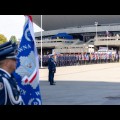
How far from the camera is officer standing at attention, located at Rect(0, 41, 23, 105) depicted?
262 cm

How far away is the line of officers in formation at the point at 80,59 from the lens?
36662mm

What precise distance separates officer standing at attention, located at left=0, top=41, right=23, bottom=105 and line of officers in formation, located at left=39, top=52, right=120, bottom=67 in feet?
98.4

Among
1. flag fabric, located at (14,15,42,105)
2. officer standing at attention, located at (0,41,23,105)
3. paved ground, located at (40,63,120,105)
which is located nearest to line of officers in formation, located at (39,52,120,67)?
paved ground, located at (40,63,120,105)

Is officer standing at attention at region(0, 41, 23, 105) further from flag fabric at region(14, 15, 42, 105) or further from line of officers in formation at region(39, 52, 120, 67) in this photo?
line of officers in formation at region(39, 52, 120, 67)

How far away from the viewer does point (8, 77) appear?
2.66 m

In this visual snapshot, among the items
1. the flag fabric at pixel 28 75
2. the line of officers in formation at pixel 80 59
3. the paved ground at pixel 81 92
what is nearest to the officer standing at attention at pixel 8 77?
the flag fabric at pixel 28 75

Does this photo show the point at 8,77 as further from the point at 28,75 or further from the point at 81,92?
the point at 81,92

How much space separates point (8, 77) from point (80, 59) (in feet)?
133
